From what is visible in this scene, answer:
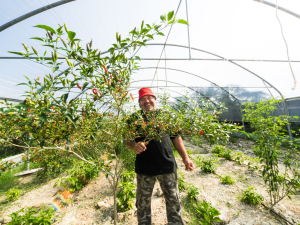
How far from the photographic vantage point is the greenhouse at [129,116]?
1.06m

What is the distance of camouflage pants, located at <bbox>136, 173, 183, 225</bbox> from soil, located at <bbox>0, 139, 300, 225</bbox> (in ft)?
2.02

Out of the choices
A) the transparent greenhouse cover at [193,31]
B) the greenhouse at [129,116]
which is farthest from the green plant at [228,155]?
the transparent greenhouse cover at [193,31]

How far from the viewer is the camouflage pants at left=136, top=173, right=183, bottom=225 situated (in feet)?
6.27

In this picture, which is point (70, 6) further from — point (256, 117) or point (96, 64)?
point (256, 117)

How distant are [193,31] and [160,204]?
15.9 feet

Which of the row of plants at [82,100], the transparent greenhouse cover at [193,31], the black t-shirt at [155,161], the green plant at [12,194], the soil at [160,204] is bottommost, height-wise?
the soil at [160,204]

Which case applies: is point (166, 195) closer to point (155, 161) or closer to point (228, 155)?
point (155, 161)

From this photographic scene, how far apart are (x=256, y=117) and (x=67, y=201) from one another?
4.33 metres

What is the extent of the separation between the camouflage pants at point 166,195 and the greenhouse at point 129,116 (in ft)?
0.22

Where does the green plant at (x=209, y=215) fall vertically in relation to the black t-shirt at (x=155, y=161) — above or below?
below

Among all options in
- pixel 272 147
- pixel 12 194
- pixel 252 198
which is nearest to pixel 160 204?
pixel 252 198

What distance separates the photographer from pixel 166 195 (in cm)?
195

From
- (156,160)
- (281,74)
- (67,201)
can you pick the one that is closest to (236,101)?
(281,74)

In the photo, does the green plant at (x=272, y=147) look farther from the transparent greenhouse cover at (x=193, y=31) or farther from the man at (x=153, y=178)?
the man at (x=153, y=178)
